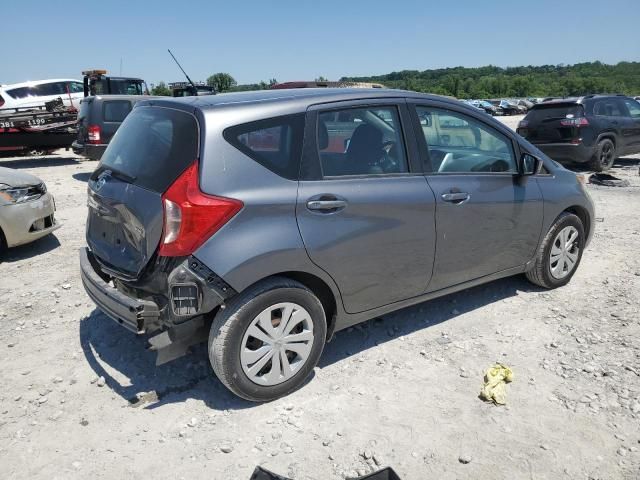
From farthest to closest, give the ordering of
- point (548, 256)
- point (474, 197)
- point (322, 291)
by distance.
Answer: point (548, 256) < point (474, 197) < point (322, 291)

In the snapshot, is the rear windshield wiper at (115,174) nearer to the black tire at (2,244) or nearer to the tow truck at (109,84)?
the black tire at (2,244)

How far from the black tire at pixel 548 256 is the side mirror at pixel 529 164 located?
0.61 metres

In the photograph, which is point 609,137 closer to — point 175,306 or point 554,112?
point 554,112

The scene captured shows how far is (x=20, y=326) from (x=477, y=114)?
3.97 metres

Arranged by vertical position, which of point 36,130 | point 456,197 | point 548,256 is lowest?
point 36,130

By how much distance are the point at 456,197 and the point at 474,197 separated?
194 mm

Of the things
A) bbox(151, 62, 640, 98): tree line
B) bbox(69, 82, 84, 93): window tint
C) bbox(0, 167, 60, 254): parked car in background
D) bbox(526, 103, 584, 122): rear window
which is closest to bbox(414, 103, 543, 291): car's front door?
bbox(0, 167, 60, 254): parked car in background

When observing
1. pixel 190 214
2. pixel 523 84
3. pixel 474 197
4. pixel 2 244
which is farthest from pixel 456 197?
pixel 523 84

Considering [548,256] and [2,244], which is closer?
[548,256]

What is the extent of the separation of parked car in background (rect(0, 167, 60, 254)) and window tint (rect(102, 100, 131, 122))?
19.3ft

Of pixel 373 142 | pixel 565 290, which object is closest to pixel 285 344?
pixel 373 142

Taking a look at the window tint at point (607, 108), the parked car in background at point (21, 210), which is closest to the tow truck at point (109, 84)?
the parked car in background at point (21, 210)

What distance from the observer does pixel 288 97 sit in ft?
10.3

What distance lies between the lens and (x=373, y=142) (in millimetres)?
3414
